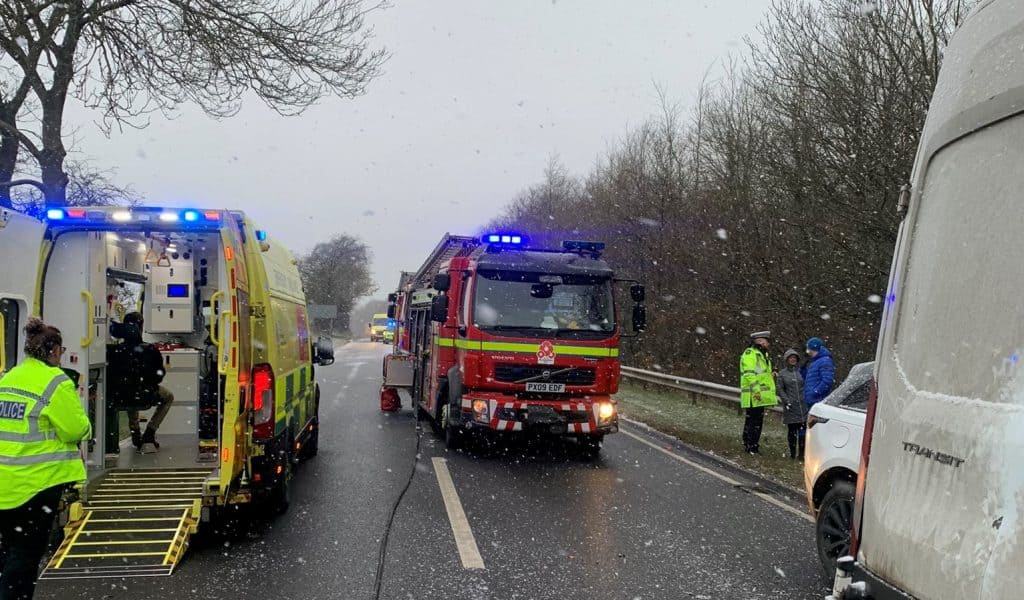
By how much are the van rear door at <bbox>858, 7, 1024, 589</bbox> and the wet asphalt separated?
2.65m

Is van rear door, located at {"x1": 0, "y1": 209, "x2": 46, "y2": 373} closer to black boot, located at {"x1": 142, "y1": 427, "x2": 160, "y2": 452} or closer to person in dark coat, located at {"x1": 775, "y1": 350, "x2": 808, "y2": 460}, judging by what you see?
black boot, located at {"x1": 142, "y1": 427, "x2": 160, "y2": 452}

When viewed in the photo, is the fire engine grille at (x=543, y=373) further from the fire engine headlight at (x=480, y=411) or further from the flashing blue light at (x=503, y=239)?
the flashing blue light at (x=503, y=239)

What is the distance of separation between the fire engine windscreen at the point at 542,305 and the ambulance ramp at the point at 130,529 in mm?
4522

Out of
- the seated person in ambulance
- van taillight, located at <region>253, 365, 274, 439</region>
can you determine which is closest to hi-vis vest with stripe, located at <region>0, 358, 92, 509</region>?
van taillight, located at <region>253, 365, 274, 439</region>

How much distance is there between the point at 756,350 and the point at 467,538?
625 centimetres

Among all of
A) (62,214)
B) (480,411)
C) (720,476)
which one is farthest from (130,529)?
(720,476)

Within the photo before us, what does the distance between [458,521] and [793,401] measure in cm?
559

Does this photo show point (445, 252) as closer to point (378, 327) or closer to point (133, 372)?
point (133, 372)

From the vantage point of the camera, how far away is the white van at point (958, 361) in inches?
80.6

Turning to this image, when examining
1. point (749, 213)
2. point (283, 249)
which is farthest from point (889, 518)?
point (749, 213)

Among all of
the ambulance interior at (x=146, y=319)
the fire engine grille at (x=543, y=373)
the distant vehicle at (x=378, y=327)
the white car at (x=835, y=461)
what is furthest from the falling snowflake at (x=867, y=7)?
the distant vehicle at (x=378, y=327)

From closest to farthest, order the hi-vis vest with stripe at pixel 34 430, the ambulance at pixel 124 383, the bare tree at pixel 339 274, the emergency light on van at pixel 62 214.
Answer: the hi-vis vest with stripe at pixel 34 430
the ambulance at pixel 124 383
the emergency light on van at pixel 62 214
the bare tree at pixel 339 274

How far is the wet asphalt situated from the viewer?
4.87 m

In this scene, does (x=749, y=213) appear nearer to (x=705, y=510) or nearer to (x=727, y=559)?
(x=705, y=510)
